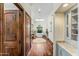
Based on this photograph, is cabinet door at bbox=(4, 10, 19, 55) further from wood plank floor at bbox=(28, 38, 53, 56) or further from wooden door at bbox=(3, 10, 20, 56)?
wood plank floor at bbox=(28, 38, 53, 56)

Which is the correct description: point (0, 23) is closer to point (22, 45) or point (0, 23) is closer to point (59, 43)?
point (22, 45)

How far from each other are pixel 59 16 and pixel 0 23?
1596 mm

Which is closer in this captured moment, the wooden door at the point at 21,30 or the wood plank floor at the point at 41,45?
the wooden door at the point at 21,30

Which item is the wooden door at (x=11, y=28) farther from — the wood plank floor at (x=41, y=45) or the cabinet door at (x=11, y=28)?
the wood plank floor at (x=41, y=45)

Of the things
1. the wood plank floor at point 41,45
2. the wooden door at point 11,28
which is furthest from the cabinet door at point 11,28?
the wood plank floor at point 41,45

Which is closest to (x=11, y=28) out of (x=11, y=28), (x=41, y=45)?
(x=11, y=28)

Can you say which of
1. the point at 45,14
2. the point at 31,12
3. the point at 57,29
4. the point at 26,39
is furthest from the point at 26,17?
the point at 57,29

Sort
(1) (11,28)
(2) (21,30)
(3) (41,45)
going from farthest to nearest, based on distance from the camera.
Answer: (3) (41,45)
(2) (21,30)
(1) (11,28)

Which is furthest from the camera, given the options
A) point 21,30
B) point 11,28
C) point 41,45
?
point 41,45

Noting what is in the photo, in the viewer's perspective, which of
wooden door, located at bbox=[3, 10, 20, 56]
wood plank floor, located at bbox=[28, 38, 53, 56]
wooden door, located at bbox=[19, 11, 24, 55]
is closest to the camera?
wooden door, located at bbox=[3, 10, 20, 56]

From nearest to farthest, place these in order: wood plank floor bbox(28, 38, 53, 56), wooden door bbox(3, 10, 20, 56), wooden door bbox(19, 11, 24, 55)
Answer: wooden door bbox(3, 10, 20, 56), wooden door bbox(19, 11, 24, 55), wood plank floor bbox(28, 38, 53, 56)

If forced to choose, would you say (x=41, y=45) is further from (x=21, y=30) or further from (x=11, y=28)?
(x=11, y=28)

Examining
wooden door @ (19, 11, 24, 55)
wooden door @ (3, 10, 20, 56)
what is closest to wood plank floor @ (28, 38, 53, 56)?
wooden door @ (19, 11, 24, 55)

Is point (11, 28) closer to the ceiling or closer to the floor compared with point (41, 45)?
closer to the ceiling
